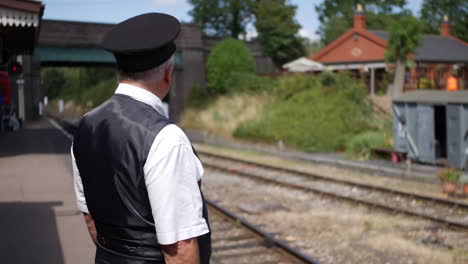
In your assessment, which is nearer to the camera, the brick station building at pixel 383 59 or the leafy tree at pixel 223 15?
the brick station building at pixel 383 59

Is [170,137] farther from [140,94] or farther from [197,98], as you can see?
[197,98]

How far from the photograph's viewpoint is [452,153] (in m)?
15.2

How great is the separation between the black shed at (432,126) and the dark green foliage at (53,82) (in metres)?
75.7

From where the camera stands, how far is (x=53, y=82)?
8581 cm

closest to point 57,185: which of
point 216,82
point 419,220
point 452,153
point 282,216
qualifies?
point 282,216

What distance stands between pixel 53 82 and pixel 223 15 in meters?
37.6

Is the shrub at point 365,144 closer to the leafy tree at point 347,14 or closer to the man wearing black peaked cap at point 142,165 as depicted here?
the man wearing black peaked cap at point 142,165

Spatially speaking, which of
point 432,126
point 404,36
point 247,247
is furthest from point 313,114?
point 247,247

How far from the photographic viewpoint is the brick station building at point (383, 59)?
3472 centimetres

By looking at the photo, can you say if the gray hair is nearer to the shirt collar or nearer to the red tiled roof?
the shirt collar

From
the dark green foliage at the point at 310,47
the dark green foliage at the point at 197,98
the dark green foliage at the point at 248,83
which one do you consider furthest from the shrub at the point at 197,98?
the dark green foliage at the point at 310,47

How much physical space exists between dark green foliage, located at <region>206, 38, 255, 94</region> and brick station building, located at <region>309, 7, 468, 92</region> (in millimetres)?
5816

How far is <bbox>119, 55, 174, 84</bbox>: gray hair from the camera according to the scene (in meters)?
2.43

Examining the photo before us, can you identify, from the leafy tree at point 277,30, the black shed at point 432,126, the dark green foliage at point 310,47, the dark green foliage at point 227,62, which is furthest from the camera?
the dark green foliage at point 310,47
